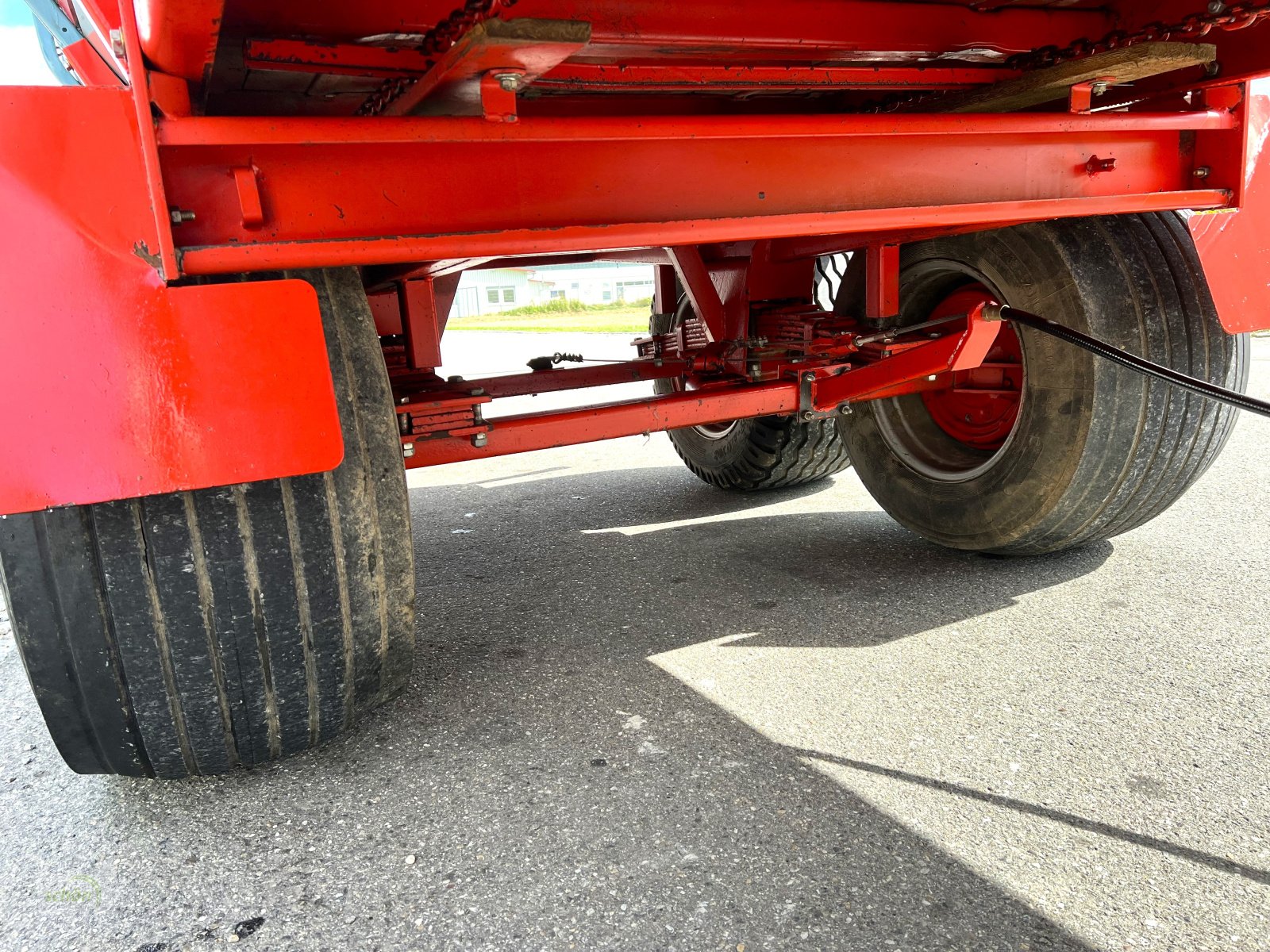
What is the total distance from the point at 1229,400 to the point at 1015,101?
3.19 feet

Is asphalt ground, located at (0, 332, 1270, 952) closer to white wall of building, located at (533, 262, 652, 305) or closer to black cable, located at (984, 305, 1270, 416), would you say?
black cable, located at (984, 305, 1270, 416)

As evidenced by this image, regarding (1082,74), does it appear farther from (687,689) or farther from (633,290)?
(633,290)

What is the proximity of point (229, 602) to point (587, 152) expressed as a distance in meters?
1.22

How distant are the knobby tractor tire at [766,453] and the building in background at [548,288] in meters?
38.7

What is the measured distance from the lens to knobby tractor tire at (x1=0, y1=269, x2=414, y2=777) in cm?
184

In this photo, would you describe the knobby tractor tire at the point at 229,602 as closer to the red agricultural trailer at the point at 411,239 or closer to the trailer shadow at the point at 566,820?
the red agricultural trailer at the point at 411,239

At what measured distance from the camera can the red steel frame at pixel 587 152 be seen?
5.33 feet

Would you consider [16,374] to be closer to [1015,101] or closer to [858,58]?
[858,58]

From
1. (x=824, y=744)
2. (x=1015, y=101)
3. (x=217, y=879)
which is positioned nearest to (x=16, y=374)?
(x=217, y=879)

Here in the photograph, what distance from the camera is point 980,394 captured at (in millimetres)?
3516

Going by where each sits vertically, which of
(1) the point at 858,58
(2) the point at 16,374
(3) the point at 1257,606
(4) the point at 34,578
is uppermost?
(1) the point at 858,58

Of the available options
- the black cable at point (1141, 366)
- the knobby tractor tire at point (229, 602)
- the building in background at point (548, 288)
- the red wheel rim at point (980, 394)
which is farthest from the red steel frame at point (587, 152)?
the building in background at point (548, 288)

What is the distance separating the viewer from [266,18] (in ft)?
5.76

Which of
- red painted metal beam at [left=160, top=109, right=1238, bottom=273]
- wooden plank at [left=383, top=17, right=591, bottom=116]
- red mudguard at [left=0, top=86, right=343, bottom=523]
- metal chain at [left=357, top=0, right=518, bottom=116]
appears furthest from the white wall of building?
red mudguard at [left=0, top=86, right=343, bottom=523]
